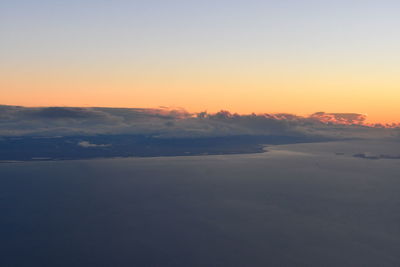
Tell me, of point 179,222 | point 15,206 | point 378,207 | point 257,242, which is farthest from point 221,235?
point 15,206

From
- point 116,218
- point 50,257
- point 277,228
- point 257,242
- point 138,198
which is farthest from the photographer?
point 138,198

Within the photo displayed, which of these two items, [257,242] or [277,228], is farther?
[277,228]

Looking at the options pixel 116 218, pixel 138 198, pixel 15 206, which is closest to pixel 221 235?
pixel 116 218

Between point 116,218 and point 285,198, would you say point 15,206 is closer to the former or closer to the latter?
point 116,218

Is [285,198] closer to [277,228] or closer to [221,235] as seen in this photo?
[277,228]

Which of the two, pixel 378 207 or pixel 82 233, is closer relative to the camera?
pixel 82 233

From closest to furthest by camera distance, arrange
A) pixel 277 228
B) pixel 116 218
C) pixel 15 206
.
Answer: pixel 277 228 → pixel 116 218 → pixel 15 206

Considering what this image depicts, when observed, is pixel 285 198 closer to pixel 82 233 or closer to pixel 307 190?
pixel 307 190

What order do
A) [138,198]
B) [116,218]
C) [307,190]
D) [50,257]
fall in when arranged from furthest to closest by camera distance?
1. [307,190]
2. [138,198]
3. [116,218]
4. [50,257]

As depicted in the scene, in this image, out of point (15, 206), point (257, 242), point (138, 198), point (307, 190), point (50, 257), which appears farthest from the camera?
point (307, 190)
